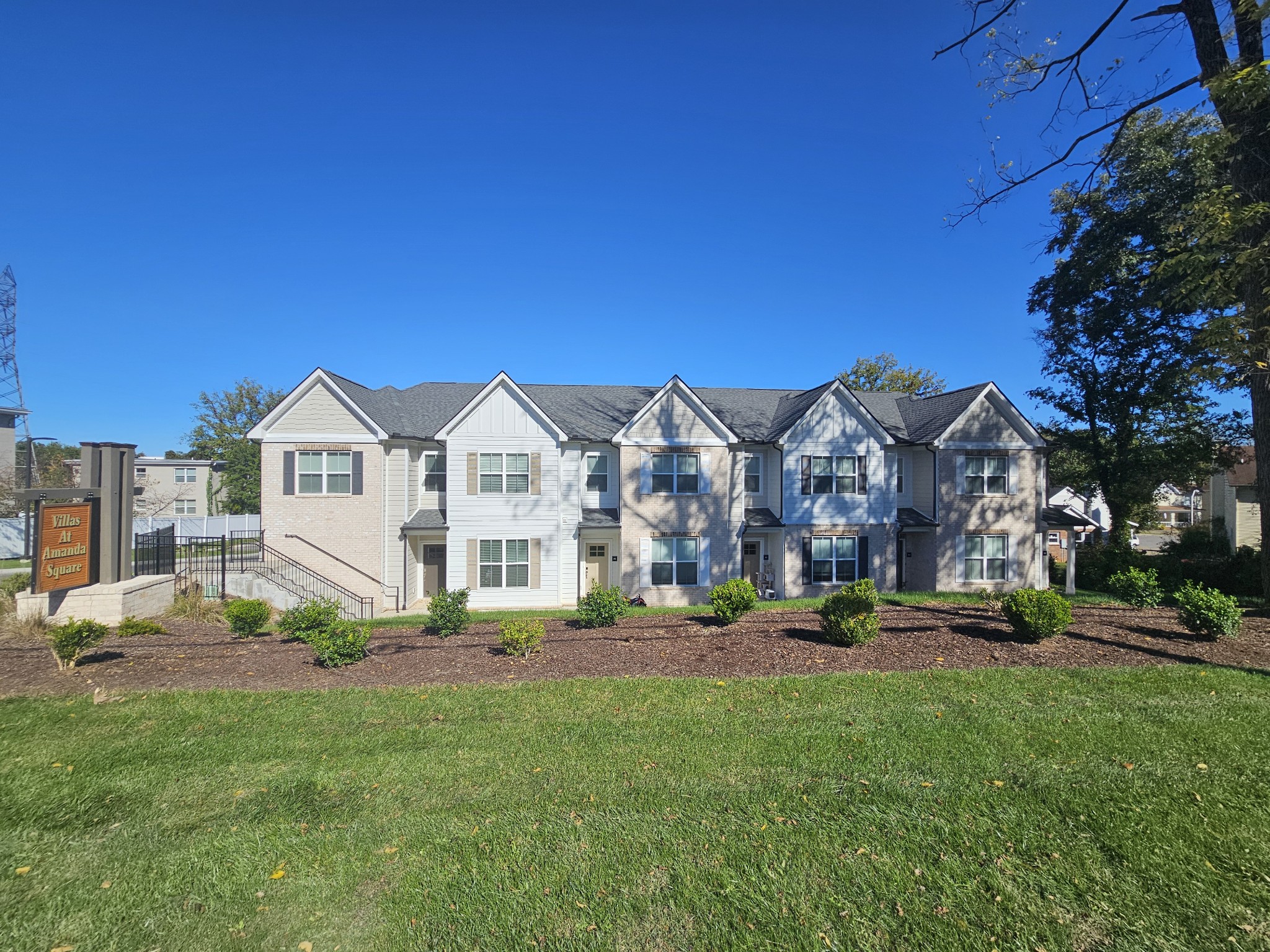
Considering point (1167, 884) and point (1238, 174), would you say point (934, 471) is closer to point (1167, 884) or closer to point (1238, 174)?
point (1238, 174)

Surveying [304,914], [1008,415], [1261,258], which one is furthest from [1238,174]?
[304,914]

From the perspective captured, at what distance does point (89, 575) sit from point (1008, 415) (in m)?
28.4

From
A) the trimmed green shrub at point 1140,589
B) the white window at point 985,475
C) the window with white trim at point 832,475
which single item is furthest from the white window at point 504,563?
the white window at point 985,475

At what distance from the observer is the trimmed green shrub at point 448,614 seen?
39.2ft

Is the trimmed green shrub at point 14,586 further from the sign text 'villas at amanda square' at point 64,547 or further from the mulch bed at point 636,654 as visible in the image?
the mulch bed at point 636,654

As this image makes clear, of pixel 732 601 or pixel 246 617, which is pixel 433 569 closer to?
pixel 246 617

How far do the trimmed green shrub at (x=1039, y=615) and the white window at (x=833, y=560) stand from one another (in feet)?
36.0

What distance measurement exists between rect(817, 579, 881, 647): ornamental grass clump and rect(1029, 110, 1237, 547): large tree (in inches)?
824

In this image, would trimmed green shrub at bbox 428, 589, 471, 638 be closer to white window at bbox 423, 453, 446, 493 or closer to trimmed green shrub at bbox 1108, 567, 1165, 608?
white window at bbox 423, 453, 446, 493

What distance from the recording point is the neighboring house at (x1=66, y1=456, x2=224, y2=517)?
4444 centimetres

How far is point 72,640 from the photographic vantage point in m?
9.23

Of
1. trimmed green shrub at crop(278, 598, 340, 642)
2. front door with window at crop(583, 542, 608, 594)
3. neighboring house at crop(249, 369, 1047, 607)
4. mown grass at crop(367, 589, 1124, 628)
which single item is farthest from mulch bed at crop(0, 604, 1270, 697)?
front door with window at crop(583, 542, 608, 594)

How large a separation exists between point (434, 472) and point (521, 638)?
44.8 feet

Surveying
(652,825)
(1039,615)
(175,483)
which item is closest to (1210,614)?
(1039,615)
